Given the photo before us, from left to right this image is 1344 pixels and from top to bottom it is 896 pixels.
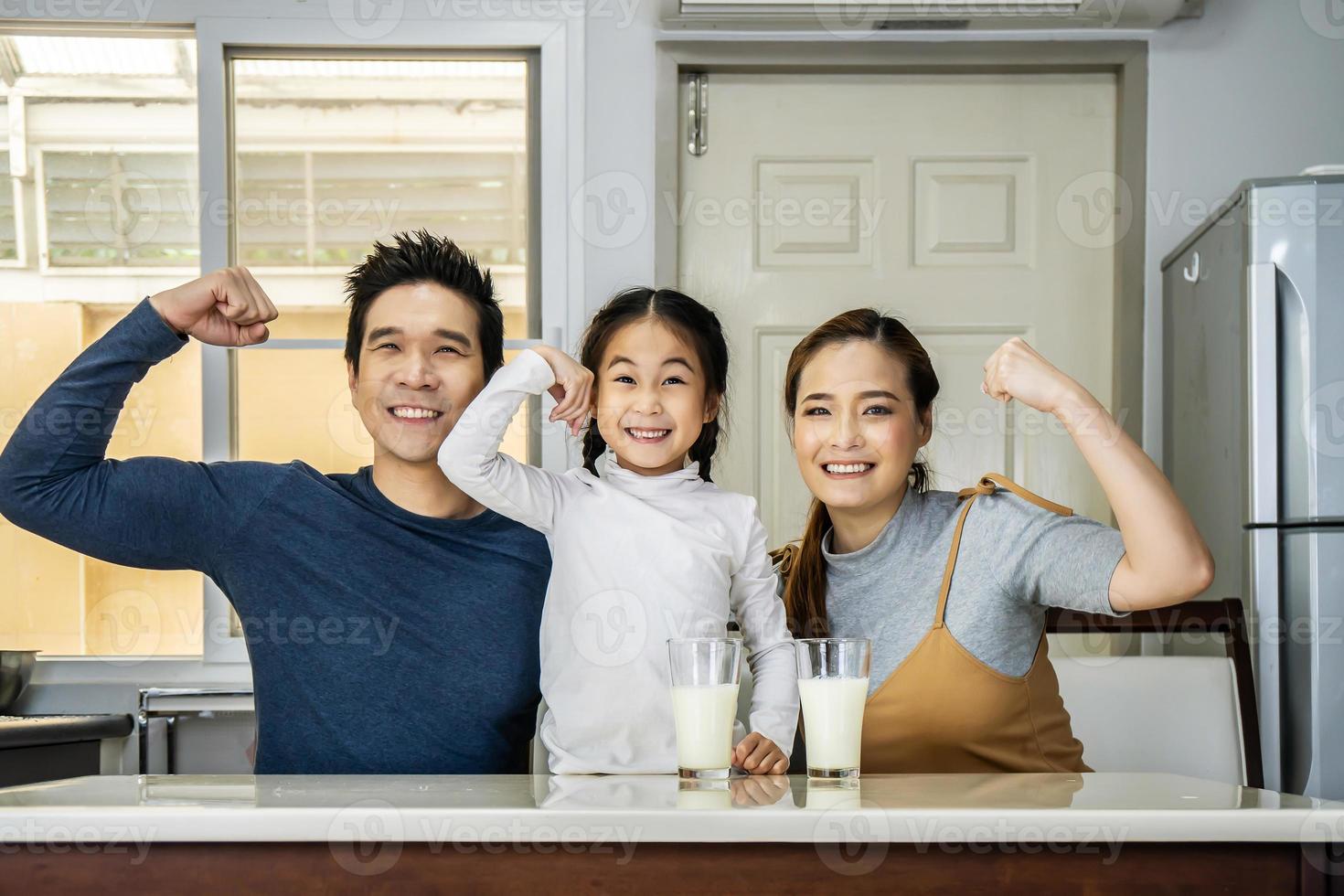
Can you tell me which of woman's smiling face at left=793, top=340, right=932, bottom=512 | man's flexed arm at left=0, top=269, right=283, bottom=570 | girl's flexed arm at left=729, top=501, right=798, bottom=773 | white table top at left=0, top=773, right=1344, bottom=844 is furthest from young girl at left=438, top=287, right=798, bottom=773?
white table top at left=0, top=773, right=1344, bottom=844

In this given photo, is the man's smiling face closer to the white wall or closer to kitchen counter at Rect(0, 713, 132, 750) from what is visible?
kitchen counter at Rect(0, 713, 132, 750)

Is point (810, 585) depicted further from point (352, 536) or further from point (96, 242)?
point (96, 242)

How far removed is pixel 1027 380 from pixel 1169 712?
61 centimetres

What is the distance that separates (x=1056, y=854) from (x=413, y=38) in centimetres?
242

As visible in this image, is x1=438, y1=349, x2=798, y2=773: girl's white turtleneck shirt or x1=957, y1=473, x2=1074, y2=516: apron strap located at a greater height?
x1=957, y1=473, x2=1074, y2=516: apron strap

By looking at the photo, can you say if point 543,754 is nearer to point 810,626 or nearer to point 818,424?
point 810,626

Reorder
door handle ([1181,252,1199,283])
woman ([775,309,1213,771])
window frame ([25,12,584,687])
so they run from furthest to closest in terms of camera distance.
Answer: window frame ([25,12,584,687])
door handle ([1181,252,1199,283])
woman ([775,309,1213,771])

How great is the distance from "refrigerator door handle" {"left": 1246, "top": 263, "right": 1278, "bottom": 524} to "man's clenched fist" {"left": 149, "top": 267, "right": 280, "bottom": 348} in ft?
5.32

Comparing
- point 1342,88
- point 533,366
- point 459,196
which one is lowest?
point 533,366

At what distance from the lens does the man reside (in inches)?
57.5

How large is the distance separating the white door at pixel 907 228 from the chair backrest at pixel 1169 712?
116 cm

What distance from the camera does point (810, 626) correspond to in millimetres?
1564

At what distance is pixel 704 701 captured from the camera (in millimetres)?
1073

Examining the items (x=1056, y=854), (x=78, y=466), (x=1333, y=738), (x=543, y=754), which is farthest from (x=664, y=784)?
(x=1333, y=738)
